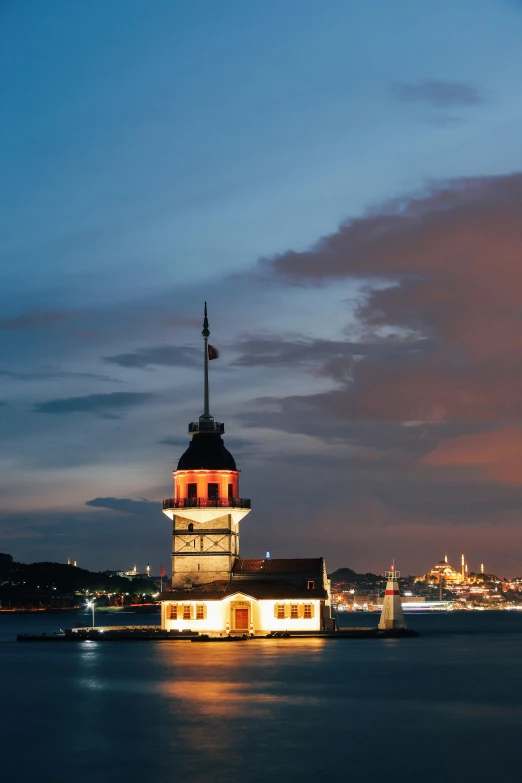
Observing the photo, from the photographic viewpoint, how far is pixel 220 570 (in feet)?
287

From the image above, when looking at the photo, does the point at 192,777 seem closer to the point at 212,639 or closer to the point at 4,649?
the point at 212,639

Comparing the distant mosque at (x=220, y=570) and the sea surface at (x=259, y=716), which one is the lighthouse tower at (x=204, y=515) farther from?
the sea surface at (x=259, y=716)

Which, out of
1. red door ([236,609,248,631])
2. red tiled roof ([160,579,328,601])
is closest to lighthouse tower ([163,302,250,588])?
red tiled roof ([160,579,328,601])

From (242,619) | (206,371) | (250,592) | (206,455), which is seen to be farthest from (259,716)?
(206,371)

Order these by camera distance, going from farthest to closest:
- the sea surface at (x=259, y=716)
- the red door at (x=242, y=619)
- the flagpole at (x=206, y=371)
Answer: the flagpole at (x=206, y=371) < the red door at (x=242, y=619) < the sea surface at (x=259, y=716)

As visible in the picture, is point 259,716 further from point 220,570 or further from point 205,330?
point 205,330

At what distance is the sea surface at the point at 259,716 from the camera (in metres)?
38.0

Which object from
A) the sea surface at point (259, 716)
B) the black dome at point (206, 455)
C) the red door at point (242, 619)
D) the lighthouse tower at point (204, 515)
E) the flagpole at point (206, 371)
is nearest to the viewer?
the sea surface at point (259, 716)

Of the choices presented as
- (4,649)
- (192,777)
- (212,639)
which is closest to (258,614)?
(212,639)

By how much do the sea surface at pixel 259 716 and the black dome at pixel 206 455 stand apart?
13701mm

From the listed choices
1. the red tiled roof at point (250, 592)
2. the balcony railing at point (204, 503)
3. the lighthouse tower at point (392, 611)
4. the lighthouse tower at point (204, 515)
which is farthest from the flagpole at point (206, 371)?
the lighthouse tower at point (392, 611)

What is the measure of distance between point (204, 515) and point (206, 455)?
4.33 m

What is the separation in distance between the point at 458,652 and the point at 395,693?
33.9 meters

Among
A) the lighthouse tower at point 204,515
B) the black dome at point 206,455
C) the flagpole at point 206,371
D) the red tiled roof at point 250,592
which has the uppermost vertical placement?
the flagpole at point 206,371
